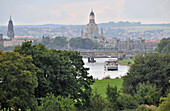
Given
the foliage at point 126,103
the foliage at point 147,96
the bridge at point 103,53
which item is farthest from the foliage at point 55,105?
the bridge at point 103,53

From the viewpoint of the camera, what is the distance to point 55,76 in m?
23.3

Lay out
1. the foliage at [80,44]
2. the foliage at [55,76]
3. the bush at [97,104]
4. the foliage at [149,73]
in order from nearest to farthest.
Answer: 1. the foliage at [55,76]
2. the bush at [97,104]
3. the foliage at [149,73]
4. the foliage at [80,44]

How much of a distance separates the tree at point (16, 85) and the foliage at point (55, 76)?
1.93 meters

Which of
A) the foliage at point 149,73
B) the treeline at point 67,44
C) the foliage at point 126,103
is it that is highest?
the foliage at point 149,73

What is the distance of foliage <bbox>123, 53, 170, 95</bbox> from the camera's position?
1208 inches

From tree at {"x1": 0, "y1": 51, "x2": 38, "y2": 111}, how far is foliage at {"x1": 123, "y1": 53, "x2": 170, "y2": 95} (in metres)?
11.4

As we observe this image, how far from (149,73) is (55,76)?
10.4 m

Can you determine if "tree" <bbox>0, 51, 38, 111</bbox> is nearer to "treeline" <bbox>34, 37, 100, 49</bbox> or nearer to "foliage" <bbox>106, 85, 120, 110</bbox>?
"foliage" <bbox>106, 85, 120, 110</bbox>

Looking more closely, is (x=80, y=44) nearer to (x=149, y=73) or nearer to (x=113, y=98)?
(x=149, y=73)

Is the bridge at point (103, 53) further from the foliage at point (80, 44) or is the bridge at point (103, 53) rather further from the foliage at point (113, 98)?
Answer: the foliage at point (113, 98)

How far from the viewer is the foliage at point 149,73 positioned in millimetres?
30688

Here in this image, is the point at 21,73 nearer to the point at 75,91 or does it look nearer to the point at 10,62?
the point at 10,62

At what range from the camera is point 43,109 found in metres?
19.6

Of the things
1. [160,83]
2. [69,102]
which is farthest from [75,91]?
[160,83]
